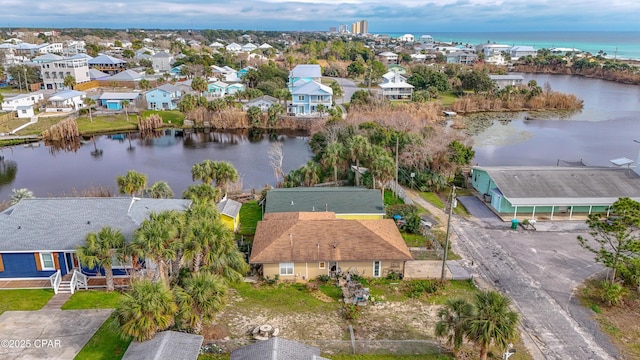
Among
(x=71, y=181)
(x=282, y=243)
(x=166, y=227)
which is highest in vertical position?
(x=166, y=227)

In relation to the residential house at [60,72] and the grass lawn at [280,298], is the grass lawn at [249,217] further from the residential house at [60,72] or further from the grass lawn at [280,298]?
the residential house at [60,72]

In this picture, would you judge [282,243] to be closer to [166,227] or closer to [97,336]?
[166,227]

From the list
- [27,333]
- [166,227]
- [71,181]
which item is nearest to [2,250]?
[27,333]

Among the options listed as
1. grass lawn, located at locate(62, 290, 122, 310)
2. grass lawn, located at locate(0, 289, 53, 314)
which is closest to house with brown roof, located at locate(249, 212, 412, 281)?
grass lawn, located at locate(62, 290, 122, 310)

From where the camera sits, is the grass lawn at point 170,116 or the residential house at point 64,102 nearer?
the grass lawn at point 170,116

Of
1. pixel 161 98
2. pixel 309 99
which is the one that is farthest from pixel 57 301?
pixel 161 98

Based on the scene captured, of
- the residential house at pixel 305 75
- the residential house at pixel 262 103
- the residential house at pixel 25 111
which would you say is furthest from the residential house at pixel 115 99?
the residential house at pixel 305 75
